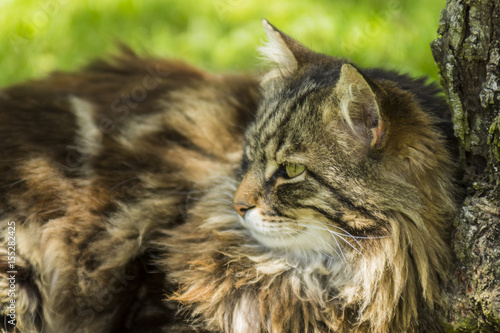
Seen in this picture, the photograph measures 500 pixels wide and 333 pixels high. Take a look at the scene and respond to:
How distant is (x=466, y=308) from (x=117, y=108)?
1.75 metres

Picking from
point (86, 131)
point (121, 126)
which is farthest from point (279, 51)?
point (86, 131)

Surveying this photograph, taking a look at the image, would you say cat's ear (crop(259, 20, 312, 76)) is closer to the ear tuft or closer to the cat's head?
the ear tuft

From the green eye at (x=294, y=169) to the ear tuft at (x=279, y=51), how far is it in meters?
0.52

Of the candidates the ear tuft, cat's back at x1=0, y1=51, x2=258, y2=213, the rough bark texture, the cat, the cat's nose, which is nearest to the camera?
the rough bark texture

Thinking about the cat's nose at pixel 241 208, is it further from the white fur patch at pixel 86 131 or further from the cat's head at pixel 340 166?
the white fur patch at pixel 86 131

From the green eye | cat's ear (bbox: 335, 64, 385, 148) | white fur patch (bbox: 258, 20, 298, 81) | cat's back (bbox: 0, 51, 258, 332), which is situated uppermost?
white fur patch (bbox: 258, 20, 298, 81)

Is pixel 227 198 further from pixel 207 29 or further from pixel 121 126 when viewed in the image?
pixel 207 29

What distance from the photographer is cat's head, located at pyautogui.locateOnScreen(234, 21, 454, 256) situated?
1834 millimetres

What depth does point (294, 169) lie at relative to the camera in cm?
196

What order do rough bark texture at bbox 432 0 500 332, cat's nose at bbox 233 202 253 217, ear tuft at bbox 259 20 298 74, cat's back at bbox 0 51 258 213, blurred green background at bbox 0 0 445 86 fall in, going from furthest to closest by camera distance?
blurred green background at bbox 0 0 445 86, cat's back at bbox 0 51 258 213, ear tuft at bbox 259 20 298 74, cat's nose at bbox 233 202 253 217, rough bark texture at bbox 432 0 500 332

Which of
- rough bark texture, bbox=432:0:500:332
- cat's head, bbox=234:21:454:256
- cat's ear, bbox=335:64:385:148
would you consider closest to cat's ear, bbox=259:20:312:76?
cat's head, bbox=234:21:454:256

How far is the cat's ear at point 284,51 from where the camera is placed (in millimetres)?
2275

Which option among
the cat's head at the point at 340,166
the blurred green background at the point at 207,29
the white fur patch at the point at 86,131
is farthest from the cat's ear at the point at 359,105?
the blurred green background at the point at 207,29

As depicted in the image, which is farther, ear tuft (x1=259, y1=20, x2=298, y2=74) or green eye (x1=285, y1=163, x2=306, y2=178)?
ear tuft (x1=259, y1=20, x2=298, y2=74)
